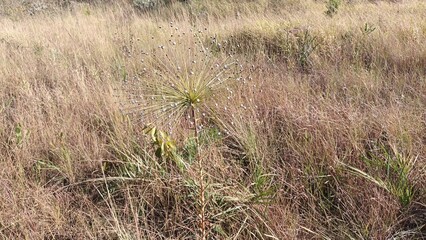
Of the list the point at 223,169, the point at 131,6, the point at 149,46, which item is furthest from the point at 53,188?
the point at 131,6

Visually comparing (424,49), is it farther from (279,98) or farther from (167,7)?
(167,7)

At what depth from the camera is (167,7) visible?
28.9ft

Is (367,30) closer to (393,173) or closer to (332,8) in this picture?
(332,8)

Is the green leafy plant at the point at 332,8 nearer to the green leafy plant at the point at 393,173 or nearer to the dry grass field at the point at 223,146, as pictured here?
the dry grass field at the point at 223,146

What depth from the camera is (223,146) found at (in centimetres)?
254

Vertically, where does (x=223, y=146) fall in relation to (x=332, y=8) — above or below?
below

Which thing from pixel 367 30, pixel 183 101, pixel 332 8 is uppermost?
pixel 183 101

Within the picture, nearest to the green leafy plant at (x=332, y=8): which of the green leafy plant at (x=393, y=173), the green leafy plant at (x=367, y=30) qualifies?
the green leafy plant at (x=367, y=30)

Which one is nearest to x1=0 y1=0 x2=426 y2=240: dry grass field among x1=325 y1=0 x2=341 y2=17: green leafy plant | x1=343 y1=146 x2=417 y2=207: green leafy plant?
x1=343 y1=146 x2=417 y2=207: green leafy plant

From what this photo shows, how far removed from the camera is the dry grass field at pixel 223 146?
1.93m

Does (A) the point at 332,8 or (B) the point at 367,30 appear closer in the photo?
(B) the point at 367,30

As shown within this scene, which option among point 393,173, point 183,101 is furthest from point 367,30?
point 183,101

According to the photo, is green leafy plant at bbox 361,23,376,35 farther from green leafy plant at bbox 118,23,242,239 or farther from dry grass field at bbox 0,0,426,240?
green leafy plant at bbox 118,23,242,239

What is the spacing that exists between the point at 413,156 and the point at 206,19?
217 inches
